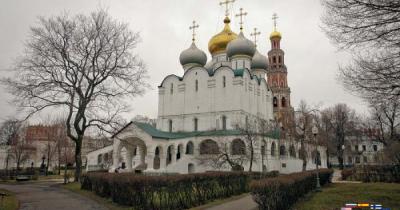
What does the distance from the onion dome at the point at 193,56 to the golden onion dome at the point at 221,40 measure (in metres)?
2.86

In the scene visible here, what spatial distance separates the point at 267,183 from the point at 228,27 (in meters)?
39.8

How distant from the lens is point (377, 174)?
23.3 meters

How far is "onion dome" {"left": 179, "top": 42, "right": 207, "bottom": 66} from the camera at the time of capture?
42.2 meters

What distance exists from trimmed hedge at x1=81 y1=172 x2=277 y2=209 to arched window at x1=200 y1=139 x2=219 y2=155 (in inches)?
552

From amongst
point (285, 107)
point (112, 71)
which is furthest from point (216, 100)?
point (285, 107)

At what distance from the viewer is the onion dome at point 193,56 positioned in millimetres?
42156

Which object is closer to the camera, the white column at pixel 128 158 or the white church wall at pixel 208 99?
the white column at pixel 128 158

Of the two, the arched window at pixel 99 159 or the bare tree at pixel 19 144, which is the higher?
the bare tree at pixel 19 144

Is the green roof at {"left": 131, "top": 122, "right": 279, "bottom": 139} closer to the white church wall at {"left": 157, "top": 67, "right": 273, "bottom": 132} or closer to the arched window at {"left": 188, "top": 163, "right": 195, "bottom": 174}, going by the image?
the white church wall at {"left": 157, "top": 67, "right": 273, "bottom": 132}

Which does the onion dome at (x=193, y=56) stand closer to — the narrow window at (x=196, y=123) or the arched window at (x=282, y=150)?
the narrow window at (x=196, y=123)

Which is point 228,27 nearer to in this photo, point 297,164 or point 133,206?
point 297,164

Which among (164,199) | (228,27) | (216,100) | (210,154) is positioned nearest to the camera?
(164,199)

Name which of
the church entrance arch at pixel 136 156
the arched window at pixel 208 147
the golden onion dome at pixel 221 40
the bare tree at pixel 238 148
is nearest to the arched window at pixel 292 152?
the bare tree at pixel 238 148

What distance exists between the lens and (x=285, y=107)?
56.2 meters
